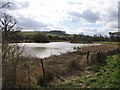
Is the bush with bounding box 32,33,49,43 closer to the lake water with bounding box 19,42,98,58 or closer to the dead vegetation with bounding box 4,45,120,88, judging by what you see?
the lake water with bounding box 19,42,98,58

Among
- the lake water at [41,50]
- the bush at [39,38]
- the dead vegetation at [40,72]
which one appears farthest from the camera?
the bush at [39,38]

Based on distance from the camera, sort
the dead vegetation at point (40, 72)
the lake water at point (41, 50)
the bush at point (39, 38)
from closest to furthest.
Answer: the dead vegetation at point (40, 72) < the lake water at point (41, 50) < the bush at point (39, 38)

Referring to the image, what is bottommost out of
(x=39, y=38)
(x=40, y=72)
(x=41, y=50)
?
(x=41, y=50)

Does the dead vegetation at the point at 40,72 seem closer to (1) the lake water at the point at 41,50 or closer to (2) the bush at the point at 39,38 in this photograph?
(1) the lake water at the point at 41,50

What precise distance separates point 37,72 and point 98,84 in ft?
9.63

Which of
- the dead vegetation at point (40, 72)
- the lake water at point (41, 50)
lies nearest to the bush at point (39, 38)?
the lake water at point (41, 50)

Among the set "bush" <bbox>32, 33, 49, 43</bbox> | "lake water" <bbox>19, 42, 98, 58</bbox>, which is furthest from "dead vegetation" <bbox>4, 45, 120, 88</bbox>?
"bush" <bbox>32, 33, 49, 43</bbox>

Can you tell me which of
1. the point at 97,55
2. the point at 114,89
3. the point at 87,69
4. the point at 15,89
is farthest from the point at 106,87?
the point at 97,55

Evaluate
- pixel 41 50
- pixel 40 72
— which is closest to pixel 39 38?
pixel 41 50

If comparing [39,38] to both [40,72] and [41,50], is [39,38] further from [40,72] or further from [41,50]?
[40,72]

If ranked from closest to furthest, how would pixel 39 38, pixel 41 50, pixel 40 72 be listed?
pixel 40 72
pixel 41 50
pixel 39 38

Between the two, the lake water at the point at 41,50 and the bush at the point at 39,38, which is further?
the bush at the point at 39,38

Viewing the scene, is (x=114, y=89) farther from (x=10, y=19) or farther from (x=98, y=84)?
(x=10, y=19)

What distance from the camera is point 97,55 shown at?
22156mm
